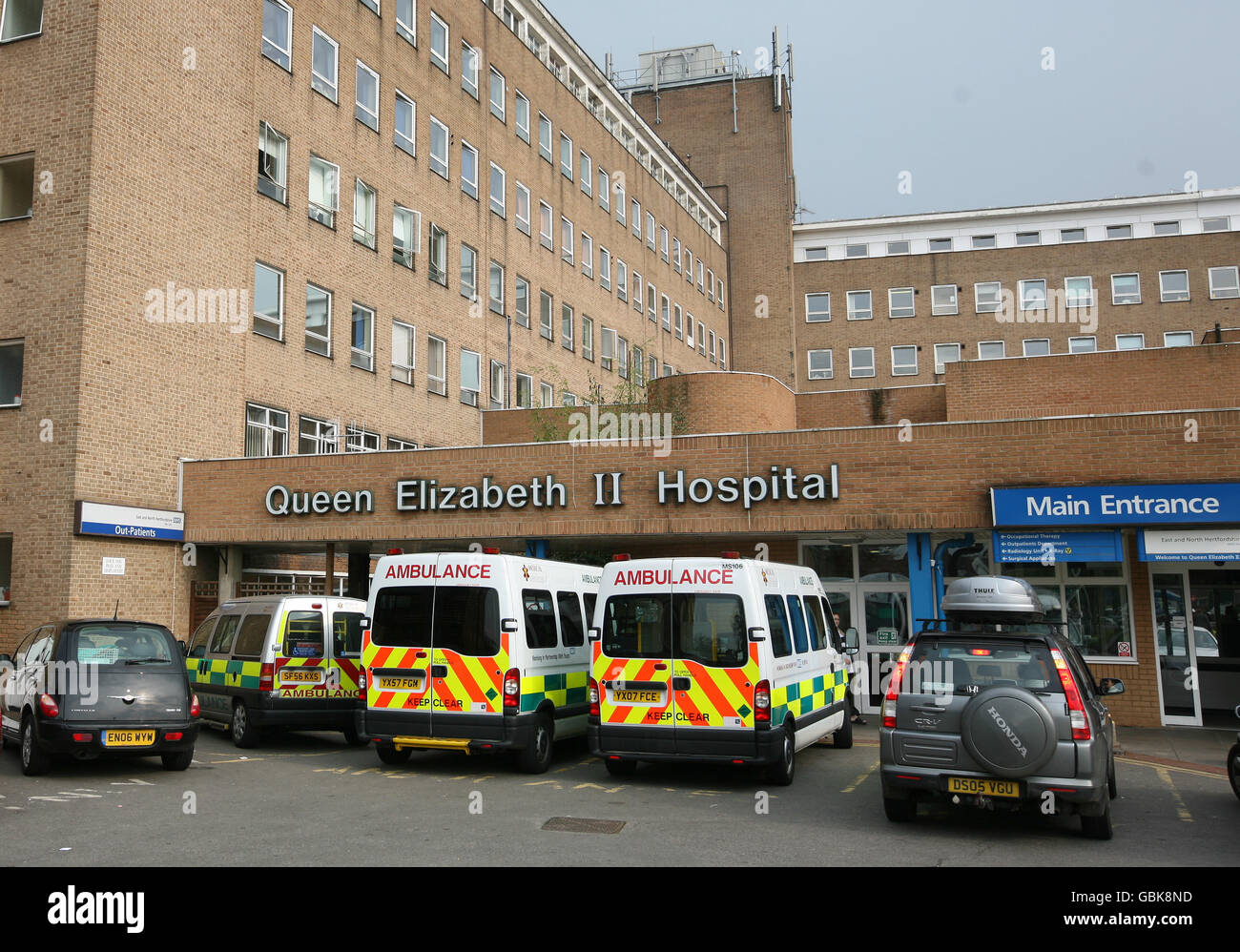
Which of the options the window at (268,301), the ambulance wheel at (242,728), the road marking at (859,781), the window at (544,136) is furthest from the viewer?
the window at (544,136)

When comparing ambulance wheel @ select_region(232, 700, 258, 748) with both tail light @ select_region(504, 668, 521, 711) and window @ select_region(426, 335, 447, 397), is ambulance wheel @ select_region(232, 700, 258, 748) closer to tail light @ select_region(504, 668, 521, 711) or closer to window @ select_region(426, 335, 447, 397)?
tail light @ select_region(504, 668, 521, 711)

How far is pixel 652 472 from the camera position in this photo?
17.1 m

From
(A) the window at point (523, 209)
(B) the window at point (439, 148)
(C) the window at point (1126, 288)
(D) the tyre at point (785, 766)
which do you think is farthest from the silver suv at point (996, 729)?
(C) the window at point (1126, 288)

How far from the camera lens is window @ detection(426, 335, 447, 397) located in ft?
91.4

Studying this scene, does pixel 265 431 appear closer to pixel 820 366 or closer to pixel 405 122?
pixel 405 122

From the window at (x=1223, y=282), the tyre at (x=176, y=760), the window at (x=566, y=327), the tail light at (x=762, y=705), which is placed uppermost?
the window at (x=1223, y=282)

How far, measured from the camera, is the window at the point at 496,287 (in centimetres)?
3055

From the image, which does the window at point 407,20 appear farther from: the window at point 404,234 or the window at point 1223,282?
the window at point 1223,282

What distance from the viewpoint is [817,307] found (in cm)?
5153

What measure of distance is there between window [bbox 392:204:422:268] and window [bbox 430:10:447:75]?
461cm

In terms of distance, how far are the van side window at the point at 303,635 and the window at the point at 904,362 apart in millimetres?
40450

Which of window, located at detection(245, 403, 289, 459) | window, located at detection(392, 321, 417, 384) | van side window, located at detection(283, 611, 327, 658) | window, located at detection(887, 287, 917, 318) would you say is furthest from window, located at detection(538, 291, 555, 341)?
window, located at detection(887, 287, 917, 318)

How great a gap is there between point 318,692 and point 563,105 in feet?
89.4
